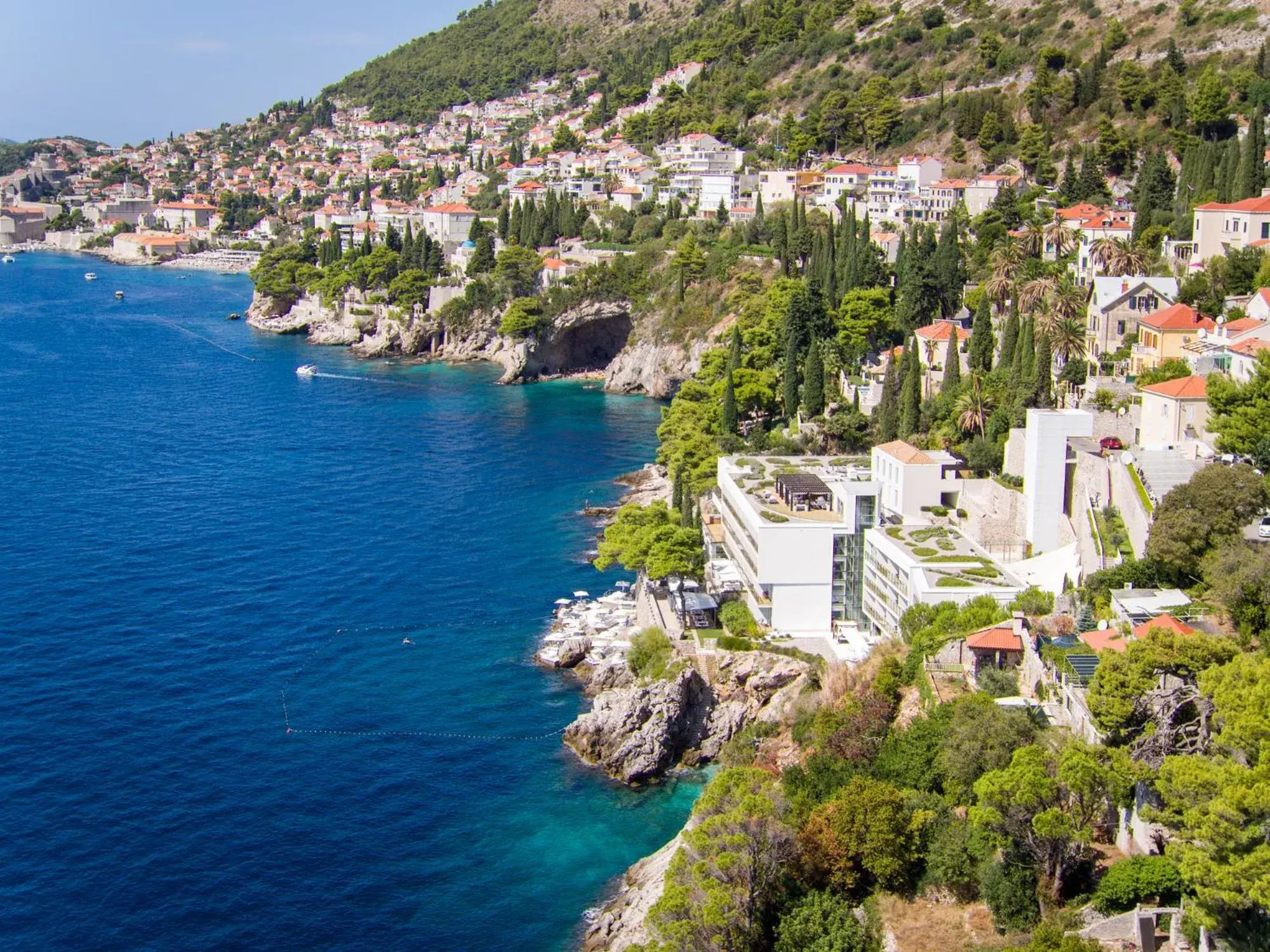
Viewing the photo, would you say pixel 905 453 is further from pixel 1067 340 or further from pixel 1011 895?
pixel 1011 895

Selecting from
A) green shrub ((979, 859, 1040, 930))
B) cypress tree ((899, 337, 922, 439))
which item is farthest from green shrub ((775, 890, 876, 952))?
cypress tree ((899, 337, 922, 439))

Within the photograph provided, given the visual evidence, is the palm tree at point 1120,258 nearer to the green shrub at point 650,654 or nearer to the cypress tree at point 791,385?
the cypress tree at point 791,385

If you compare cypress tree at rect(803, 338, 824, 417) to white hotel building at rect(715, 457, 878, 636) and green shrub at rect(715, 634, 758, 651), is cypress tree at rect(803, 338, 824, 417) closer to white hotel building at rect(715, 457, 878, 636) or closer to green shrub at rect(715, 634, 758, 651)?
white hotel building at rect(715, 457, 878, 636)

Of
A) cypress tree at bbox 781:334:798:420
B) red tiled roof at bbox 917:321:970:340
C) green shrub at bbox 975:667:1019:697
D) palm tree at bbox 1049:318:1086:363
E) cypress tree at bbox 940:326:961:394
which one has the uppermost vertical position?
palm tree at bbox 1049:318:1086:363

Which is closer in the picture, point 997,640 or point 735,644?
point 997,640

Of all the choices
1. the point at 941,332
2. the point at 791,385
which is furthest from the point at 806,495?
the point at 791,385

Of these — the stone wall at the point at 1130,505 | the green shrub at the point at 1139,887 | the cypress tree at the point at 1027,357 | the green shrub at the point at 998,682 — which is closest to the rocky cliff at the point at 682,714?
the green shrub at the point at 998,682
